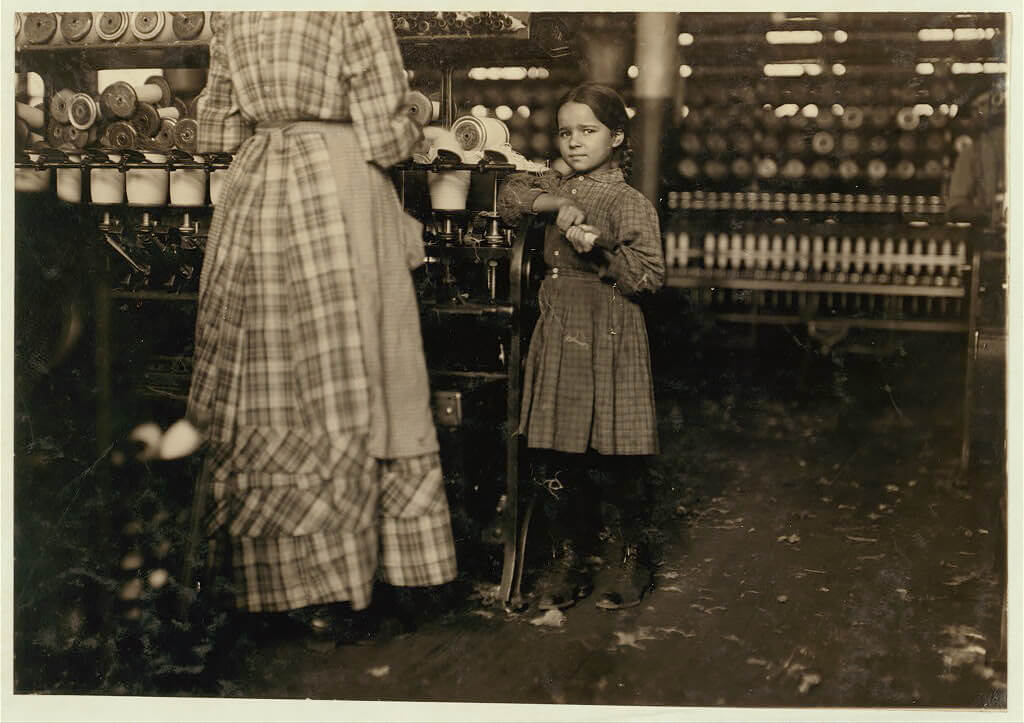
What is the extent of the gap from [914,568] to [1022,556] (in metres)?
0.29

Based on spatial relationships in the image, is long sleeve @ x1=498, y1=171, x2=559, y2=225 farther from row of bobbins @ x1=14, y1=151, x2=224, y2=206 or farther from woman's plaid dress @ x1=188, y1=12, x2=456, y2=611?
row of bobbins @ x1=14, y1=151, x2=224, y2=206

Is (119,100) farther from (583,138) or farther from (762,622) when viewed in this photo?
(762,622)

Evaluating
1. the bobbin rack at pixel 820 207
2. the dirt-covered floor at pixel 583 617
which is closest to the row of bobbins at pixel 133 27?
the dirt-covered floor at pixel 583 617

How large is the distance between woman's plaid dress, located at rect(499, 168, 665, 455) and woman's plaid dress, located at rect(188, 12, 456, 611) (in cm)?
44

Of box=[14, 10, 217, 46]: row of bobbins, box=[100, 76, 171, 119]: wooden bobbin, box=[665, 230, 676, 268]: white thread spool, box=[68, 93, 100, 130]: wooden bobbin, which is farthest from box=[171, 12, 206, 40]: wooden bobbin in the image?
box=[665, 230, 676, 268]: white thread spool

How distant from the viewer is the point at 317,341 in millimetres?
2141

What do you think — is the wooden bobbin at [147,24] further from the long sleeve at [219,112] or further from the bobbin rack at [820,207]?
the bobbin rack at [820,207]

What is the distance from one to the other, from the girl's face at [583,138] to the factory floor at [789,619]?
0.84 m

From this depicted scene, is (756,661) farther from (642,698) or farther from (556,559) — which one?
(556,559)

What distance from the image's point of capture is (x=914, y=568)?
2.54m

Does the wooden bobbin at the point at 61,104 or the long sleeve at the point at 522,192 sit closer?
the long sleeve at the point at 522,192

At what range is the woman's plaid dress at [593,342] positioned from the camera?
8.07ft

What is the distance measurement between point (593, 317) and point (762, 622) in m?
0.99

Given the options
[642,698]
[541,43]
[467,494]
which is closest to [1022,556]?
[642,698]
